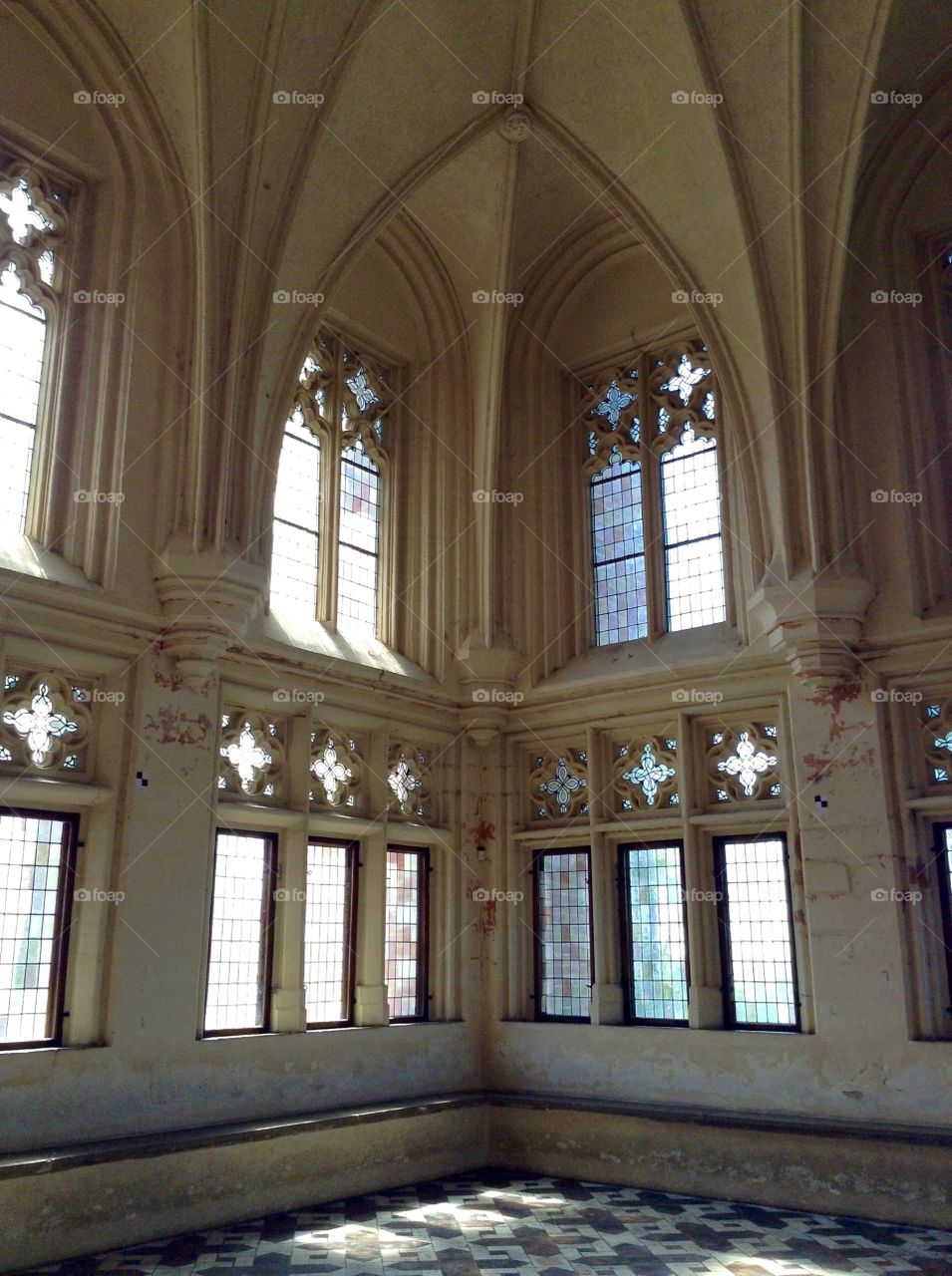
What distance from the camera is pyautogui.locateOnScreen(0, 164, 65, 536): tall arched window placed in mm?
8164

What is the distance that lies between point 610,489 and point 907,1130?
20.9 feet

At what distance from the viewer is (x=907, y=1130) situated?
313 inches

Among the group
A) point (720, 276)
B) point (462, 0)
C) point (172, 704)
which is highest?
point (462, 0)

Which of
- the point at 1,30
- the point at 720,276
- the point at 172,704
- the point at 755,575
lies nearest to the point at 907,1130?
the point at 755,575

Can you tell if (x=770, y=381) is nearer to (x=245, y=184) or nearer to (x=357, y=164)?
(x=357, y=164)
